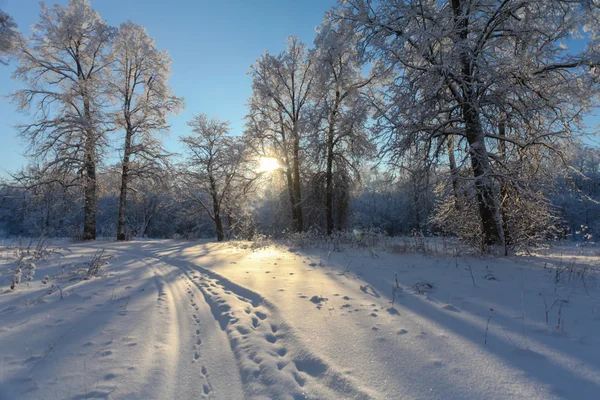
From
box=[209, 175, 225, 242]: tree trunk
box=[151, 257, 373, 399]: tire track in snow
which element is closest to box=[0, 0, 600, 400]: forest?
box=[151, 257, 373, 399]: tire track in snow

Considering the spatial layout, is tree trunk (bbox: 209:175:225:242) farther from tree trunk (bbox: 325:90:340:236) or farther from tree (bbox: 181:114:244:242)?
tree trunk (bbox: 325:90:340:236)

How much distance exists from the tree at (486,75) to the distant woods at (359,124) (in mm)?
45

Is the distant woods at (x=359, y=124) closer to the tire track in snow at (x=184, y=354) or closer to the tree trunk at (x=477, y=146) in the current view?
the tree trunk at (x=477, y=146)

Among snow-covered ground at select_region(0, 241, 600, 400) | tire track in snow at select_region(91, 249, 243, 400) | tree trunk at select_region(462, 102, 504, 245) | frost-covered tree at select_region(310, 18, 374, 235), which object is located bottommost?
tire track in snow at select_region(91, 249, 243, 400)

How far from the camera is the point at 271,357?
2.31m

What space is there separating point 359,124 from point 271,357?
10.2 metres

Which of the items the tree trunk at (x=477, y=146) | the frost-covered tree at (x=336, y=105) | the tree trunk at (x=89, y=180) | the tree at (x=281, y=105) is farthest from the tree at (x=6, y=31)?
the tree trunk at (x=477, y=146)

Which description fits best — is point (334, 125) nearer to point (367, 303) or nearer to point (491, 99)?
point (491, 99)

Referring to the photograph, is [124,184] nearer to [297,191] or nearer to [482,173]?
[297,191]

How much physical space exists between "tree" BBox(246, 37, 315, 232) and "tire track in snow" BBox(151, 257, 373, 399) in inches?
459

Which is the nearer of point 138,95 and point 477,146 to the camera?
point 477,146

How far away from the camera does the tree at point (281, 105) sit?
1512 centimetres

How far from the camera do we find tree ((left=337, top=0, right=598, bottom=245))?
607 centimetres

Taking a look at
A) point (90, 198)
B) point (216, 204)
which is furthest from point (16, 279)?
point (216, 204)
